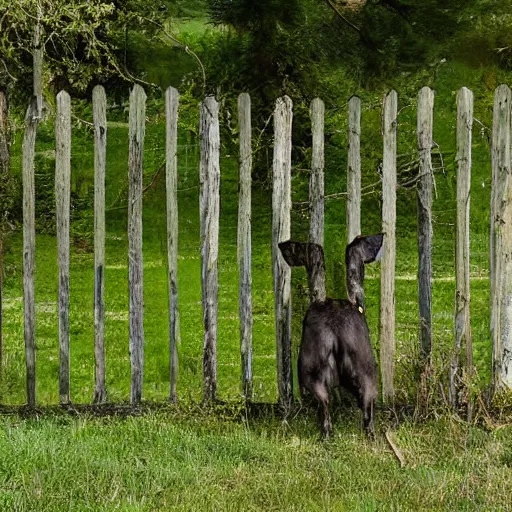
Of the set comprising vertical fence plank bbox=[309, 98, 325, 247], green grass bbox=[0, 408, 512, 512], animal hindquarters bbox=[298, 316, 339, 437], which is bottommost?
green grass bbox=[0, 408, 512, 512]

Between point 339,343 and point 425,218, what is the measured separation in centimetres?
111

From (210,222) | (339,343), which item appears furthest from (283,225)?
(339,343)

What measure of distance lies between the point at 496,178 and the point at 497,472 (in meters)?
2.14

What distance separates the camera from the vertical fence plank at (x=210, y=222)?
20.5 ft

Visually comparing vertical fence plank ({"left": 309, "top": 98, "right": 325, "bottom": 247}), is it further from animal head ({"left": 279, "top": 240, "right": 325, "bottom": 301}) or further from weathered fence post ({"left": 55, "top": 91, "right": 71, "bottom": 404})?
weathered fence post ({"left": 55, "top": 91, "right": 71, "bottom": 404})

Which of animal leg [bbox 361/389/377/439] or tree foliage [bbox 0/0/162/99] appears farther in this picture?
tree foliage [bbox 0/0/162/99]

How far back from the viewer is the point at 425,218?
20.3 feet

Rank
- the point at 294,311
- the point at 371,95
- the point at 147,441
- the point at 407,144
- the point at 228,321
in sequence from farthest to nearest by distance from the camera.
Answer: the point at 228,321 < the point at 407,144 < the point at 371,95 < the point at 294,311 < the point at 147,441

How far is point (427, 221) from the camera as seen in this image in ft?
20.3

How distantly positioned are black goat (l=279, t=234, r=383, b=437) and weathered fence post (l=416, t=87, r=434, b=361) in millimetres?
581

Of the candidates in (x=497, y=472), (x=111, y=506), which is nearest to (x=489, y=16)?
(x=497, y=472)

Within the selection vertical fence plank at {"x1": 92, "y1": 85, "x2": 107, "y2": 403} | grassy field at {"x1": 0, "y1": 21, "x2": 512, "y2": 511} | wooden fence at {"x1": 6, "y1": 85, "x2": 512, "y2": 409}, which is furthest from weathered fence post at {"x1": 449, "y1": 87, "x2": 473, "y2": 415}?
vertical fence plank at {"x1": 92, "y1": 85, "x2": 107, "y2": 403}

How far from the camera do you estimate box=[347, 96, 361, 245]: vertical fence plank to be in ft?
20.3

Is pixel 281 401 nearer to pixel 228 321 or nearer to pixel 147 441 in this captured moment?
pixel 147 441
